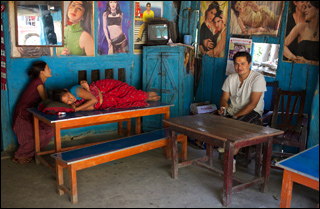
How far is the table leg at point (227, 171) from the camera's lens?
3.08 m

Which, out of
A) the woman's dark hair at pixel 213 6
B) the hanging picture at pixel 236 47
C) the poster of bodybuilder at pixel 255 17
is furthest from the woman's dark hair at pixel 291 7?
the woman's dark hair at pixel 213 6

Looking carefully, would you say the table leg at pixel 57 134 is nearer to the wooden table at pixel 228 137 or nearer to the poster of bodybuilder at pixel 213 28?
the wooden table at pixel 228 137

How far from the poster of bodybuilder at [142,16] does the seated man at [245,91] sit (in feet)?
7.09

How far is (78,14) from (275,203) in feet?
13.4

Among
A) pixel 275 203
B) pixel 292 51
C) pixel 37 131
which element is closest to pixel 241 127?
pixel 275 203

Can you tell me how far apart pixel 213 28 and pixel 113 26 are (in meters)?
1.85

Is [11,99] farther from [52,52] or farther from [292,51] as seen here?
[292,51]

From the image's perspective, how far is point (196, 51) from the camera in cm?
593

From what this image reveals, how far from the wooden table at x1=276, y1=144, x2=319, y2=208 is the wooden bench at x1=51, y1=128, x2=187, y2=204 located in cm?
191

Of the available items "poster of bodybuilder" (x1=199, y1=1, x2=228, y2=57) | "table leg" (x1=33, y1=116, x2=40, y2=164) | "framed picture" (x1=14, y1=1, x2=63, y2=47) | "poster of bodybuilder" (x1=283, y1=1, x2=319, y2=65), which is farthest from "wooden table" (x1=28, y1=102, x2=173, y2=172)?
"poster of bodybuilder" (x1=283, y1=1, x2=319, y2=65)

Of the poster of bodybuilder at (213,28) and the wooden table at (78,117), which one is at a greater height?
the poster of bodybuilder at (213,28)

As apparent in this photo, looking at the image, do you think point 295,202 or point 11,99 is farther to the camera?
point 11,99

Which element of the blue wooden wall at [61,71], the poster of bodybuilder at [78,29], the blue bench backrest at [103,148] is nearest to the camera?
the blue bench backrest at [103,148]

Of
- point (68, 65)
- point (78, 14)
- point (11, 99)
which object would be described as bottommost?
point (11, 99)
